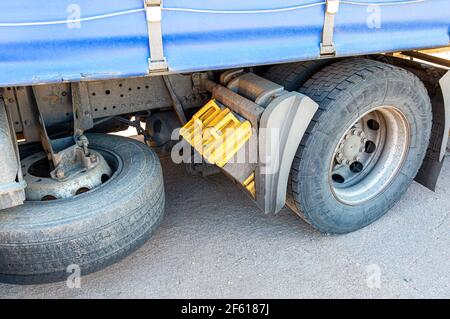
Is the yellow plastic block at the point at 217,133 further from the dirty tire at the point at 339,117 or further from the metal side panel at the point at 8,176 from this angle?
the metal side panel at the point at 8,176

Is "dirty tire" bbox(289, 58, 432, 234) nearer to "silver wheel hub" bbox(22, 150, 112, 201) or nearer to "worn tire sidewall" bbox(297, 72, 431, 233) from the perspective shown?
"worn tire sidewall" bbox(297, 72, 431, 233)

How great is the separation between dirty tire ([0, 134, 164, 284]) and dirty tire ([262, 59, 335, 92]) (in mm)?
1033

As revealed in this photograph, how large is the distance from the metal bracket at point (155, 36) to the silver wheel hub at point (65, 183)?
92cm

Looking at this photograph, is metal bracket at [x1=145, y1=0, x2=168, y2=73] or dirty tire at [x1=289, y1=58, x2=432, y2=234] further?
dirty tire at [x1=289, y1=58, x2=432, y2=234]

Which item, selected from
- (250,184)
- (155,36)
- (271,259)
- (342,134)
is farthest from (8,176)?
(342,134)

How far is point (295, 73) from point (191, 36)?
3.09 ft

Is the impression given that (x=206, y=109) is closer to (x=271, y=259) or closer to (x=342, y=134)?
(x=342, y=134)

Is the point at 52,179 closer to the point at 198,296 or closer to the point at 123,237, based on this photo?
the point at 123,237

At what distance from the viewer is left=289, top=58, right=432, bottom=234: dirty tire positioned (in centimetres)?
253

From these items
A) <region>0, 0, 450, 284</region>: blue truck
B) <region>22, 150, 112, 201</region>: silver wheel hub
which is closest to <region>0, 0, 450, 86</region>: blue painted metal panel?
<region>0, 0, 450, 284</region>: blue truck

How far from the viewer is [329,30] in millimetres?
2266

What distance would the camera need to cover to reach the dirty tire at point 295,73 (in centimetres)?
270

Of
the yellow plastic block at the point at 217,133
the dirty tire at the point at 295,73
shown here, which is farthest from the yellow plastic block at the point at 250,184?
the dirty tire at the point at 295,73

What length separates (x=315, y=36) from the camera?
2264 mm
